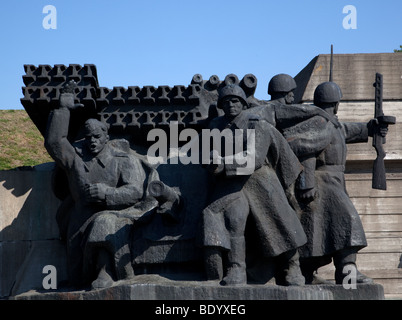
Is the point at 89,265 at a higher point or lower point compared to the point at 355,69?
lower

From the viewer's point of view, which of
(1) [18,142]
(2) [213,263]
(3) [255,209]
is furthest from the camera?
(1) [18,142]

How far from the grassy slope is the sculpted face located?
8325 mm

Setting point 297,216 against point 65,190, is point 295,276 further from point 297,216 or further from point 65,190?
point 65,190

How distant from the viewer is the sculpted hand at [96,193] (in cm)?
855

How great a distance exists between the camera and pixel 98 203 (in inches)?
340

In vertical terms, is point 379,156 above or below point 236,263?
above

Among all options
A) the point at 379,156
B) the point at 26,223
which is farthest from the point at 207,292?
the point at 26,223

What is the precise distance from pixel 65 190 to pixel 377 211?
17.7ft

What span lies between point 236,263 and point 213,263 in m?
0.24

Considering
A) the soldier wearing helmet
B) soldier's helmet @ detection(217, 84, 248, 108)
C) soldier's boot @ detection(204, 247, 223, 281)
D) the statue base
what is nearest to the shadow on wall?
the statue base

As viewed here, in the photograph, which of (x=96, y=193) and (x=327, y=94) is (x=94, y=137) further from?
(x=327, y=94)

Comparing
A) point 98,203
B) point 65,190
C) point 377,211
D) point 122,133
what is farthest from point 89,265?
point 377,211

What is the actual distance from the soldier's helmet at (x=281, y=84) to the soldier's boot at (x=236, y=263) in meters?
2.33

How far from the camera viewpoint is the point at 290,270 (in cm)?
828
